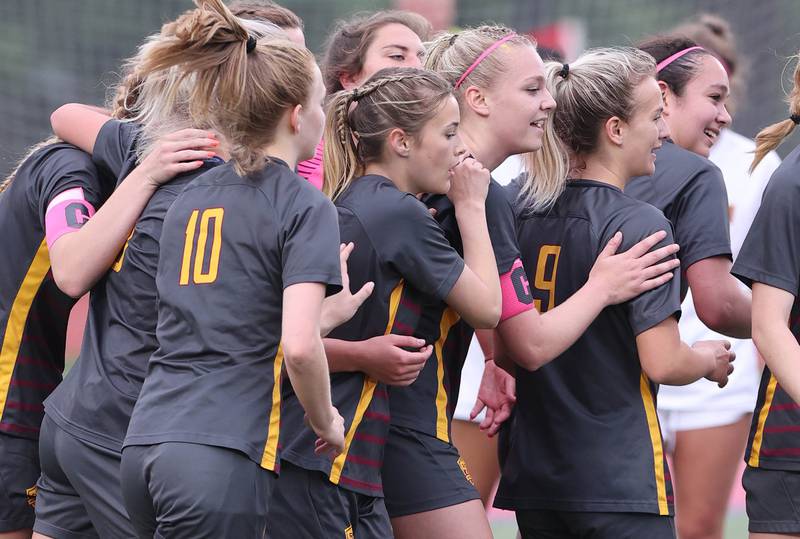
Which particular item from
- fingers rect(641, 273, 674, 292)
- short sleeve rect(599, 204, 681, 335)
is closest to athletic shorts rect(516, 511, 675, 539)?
short sleeve rect(599, 204, 681, 335)

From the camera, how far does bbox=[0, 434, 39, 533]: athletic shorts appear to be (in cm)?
362

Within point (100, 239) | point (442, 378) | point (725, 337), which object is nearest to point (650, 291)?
point (442, 378)

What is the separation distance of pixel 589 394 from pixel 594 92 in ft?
2.74

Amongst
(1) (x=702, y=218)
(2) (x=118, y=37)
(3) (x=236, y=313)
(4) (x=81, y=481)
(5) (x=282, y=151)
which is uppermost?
(5) (x=282, y=151)

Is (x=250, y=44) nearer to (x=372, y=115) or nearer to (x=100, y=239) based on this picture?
(x=372, y=115)

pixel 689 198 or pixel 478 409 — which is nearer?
pixel 689 198

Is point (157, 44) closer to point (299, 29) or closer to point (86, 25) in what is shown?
point (299, 29)

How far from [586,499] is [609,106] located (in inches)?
42.0

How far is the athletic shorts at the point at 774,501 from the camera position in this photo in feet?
10.7

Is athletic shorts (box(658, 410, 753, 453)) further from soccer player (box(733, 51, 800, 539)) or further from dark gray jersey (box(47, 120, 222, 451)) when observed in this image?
dark gray jersey (box(47, 120, 222, 451))

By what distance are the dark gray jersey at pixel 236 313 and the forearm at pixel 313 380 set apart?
0.12 meters

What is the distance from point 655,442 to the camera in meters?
3.36

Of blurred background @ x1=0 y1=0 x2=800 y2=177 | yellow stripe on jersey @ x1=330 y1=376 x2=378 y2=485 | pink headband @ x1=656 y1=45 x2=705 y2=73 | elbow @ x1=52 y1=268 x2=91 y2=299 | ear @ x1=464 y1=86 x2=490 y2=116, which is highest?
ear @ x1=464 y1=86 x2=490 y2=116

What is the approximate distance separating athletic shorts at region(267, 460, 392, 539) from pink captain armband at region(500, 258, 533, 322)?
2.06 feet
